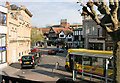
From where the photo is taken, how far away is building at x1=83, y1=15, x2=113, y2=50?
30041mm

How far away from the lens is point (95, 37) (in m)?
33.6

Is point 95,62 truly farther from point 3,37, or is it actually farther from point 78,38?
point 78,38

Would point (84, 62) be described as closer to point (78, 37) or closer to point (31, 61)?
point (31, 61)

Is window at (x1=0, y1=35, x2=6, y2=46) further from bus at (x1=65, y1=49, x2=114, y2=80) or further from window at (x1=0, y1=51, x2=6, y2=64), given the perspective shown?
bus at (x1=65, y1=49, x2=114, y2=80)

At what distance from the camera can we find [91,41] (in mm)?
34062

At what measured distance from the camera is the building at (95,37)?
30.0 m

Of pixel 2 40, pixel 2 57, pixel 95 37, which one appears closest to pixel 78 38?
pixel 95 37

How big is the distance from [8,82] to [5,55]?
17.6 metres

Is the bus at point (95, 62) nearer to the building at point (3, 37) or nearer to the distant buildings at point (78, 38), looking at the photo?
the building at point (3, 37)

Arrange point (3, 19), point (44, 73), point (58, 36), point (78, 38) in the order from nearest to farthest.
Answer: point (44, 73), point (3, 19), point (78, 38), point (58, 36)

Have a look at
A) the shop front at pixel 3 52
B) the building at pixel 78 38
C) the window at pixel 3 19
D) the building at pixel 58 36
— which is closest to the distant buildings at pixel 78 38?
the building at pixel 78 38

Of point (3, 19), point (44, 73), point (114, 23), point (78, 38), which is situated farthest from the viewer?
point (78, 38)

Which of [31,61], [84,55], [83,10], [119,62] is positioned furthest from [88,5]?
[31,61]

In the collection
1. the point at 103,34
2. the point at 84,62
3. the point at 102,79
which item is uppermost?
the point at 103,34
